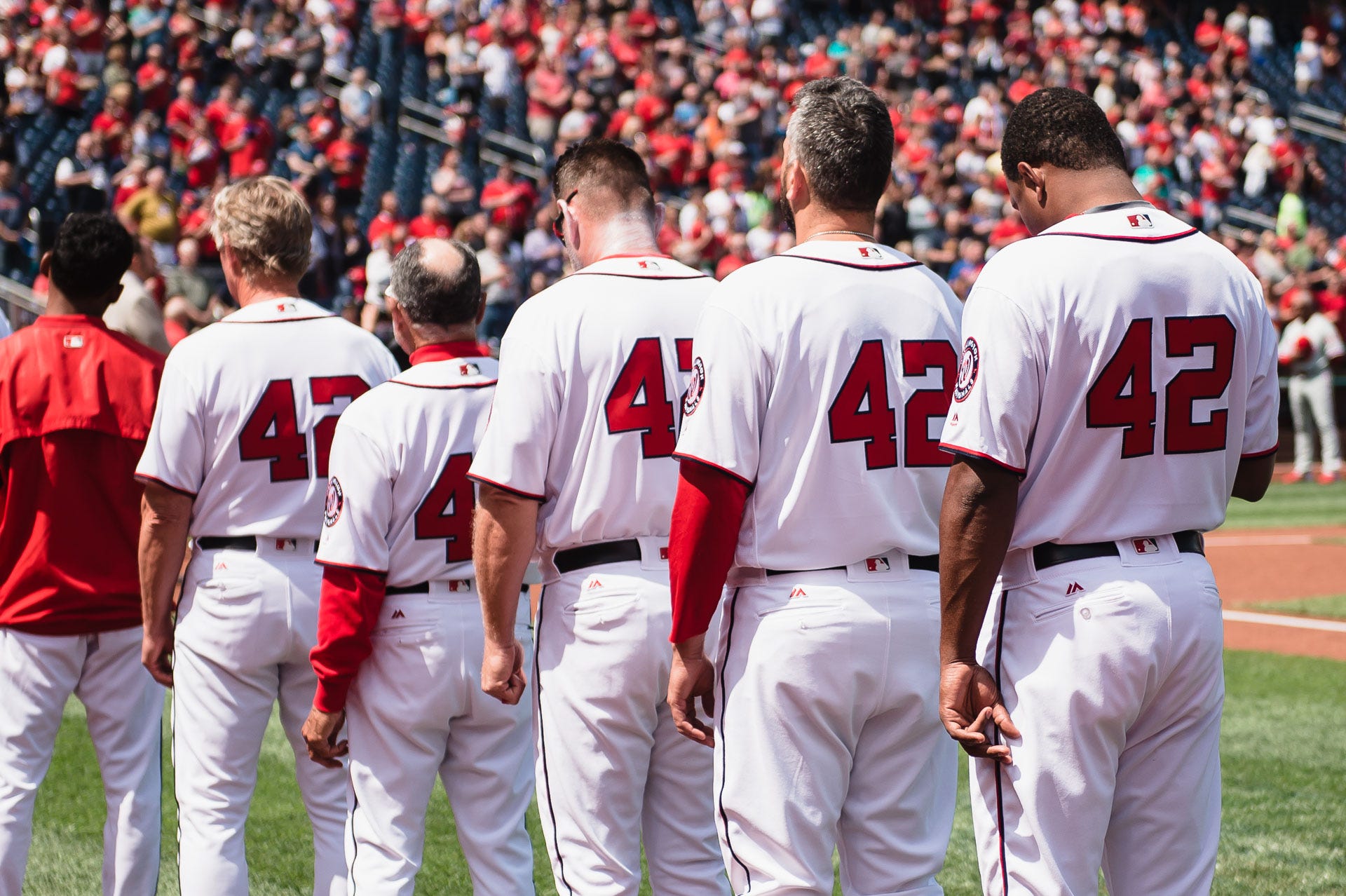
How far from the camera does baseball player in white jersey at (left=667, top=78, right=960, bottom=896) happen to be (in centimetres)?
288

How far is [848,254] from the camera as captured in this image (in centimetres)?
302

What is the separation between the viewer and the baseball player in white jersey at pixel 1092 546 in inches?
107

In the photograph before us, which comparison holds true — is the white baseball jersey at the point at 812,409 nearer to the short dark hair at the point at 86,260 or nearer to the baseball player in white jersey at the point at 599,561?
the baseball player in white jersey at the point at 599,561

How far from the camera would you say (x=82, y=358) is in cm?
409

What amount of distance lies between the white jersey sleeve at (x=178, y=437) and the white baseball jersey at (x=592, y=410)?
0.94 meters

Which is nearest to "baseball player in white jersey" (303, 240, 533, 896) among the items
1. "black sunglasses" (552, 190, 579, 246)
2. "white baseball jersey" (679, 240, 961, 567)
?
"black sunglasses" (552, 190, 579, 246)

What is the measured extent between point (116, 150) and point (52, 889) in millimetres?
12552

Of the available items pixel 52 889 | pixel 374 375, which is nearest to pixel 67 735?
pixel 52 889

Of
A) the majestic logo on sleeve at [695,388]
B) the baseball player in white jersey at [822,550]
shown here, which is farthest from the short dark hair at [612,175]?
the majestic logo on sleeve at [695,388]

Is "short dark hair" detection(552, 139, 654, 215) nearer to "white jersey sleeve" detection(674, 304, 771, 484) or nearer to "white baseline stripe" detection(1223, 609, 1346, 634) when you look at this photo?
"white jersey sleeve" detection(674, 304, 771, 484)

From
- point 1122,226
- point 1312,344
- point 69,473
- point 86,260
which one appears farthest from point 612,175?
point 1312,344

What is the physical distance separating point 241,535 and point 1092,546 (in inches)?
85.9

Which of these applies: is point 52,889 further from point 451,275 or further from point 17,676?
point 451,275

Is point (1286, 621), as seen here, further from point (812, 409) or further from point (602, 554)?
point (812, 409)
